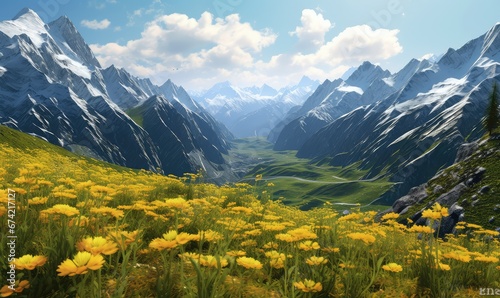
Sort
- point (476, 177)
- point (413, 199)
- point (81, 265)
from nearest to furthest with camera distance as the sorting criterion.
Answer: point (81, 265) < point (476, 177) < point (413, 199)

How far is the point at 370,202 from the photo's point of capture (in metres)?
197

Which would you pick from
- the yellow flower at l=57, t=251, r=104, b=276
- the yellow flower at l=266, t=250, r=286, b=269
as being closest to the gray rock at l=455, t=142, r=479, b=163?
the yellow flower at l=266, t=250, r=286, b=269

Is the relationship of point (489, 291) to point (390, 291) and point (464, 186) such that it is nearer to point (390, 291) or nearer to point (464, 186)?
point (390, 291)

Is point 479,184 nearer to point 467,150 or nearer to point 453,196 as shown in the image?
point 453,196

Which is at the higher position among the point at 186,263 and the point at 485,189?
the point at 186,263

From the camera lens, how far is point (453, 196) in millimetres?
61500

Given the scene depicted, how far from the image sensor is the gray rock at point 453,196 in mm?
60562

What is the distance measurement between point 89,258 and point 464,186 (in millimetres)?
73757

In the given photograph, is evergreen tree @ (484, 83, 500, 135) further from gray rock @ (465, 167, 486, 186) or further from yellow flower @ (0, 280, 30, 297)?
yellow flower @ (0, 280, 30, 297)

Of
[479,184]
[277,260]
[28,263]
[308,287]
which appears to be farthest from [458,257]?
[479,184]

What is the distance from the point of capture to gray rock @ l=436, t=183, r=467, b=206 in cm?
6056

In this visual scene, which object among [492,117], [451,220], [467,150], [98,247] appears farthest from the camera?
[492,117]

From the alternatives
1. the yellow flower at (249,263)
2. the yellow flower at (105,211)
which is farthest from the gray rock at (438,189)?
the yellow flower at (105,211)

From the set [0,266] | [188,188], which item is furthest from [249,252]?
[188,188]
